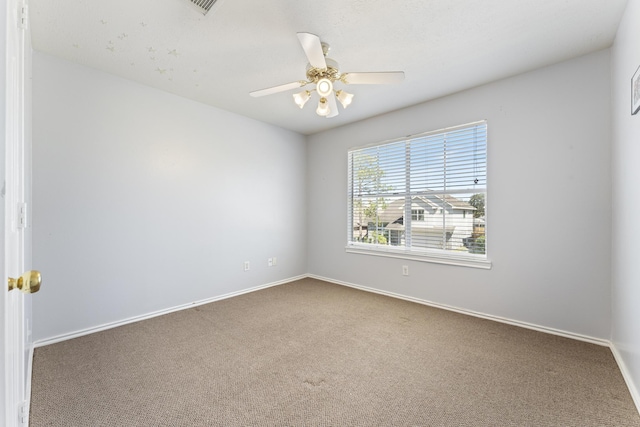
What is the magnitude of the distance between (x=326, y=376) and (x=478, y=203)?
2330mm

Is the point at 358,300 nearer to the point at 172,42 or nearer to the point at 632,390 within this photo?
the point at 632,390

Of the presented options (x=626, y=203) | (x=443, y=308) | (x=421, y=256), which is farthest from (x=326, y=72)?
(x=443, y=308)

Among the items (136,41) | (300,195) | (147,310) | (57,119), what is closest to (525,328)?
(300,195)

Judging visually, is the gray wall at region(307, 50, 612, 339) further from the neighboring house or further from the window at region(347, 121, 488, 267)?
the neighboring house

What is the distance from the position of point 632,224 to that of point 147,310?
4.06m

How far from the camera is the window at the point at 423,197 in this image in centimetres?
303

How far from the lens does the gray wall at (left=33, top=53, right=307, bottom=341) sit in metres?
2.37

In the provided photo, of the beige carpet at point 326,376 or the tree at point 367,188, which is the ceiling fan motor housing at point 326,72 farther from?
the beige carpet at point 326,376

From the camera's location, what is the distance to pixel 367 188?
13.2ft

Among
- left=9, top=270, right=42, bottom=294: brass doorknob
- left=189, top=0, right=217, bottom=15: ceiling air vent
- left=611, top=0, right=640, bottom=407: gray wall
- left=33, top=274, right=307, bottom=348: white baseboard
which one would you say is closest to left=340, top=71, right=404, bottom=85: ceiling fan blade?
left=189, top=0, right=217, bottom=15: ceiling air vent

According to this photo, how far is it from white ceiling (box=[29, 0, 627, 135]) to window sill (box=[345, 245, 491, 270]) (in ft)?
6.03

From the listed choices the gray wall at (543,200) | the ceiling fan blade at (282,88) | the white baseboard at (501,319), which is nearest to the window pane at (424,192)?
the gray wall at (543,200)

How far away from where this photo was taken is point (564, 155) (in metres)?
2.46

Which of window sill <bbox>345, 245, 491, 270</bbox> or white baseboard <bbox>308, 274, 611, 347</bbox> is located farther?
window sill <bbox>345, 245, 491, 270</bbox>
